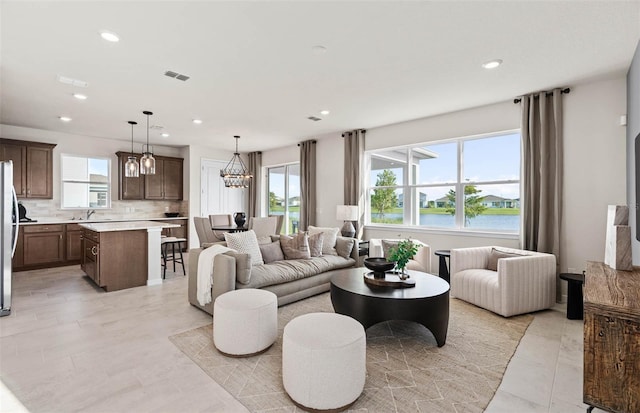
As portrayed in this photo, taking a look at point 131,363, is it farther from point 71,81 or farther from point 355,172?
point 355,172

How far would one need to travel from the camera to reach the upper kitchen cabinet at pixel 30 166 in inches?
226

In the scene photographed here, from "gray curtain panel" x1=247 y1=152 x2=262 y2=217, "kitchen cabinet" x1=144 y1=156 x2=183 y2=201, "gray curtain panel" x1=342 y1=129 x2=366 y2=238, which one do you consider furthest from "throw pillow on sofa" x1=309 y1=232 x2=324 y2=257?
"kitchen cabinet" x1=144 y1=156 x2=183 y2=201

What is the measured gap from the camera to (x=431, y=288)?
2.93 metres

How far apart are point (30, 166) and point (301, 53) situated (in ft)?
20.1

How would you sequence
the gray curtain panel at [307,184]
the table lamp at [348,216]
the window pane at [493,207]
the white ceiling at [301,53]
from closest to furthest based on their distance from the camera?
the white ceiling at [301,53], the window pane at [493,207], the table lamp at [348,216], the gray curtain panel at [307,184]

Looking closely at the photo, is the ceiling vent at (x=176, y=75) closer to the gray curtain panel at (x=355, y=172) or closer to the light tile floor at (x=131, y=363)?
the light tile floor at (x=131, y=363)

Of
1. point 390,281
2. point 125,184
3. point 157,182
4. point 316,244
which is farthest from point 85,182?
point 390,281

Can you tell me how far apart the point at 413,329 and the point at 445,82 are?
2916mm

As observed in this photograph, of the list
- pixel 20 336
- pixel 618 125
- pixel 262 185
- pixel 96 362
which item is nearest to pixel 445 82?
pixel 618 125

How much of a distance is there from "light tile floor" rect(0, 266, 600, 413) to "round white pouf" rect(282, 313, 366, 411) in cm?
39

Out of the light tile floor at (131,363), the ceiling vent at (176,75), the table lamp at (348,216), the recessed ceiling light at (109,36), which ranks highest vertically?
the ceiling vent at (176,75)

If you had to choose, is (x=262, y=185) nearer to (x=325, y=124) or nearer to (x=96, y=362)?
(x=325, y=124)

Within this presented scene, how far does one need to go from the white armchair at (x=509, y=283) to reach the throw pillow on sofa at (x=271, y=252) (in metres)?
2.33

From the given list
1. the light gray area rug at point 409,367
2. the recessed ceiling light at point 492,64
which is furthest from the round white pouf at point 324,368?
the recessed ceiling light at point 492,64
